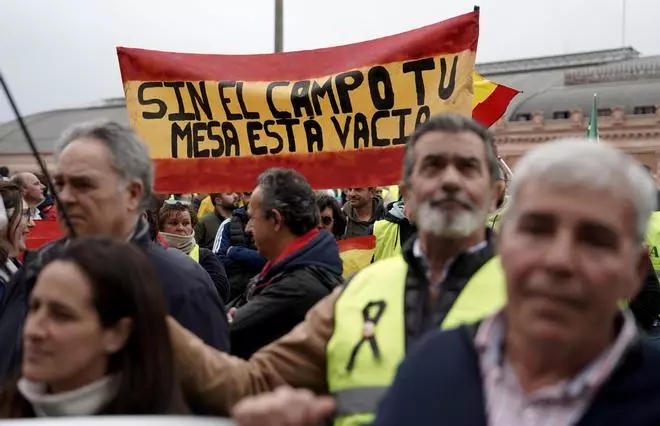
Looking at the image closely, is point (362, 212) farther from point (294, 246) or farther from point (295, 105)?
point (294, 246)

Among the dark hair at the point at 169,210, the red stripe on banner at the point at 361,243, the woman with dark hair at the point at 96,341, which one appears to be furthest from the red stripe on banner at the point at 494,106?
the woman with dark hair at the point at 96,341

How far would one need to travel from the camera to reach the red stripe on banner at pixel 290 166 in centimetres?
453

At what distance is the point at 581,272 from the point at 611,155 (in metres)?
0.22

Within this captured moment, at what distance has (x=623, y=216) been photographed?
4.51ft

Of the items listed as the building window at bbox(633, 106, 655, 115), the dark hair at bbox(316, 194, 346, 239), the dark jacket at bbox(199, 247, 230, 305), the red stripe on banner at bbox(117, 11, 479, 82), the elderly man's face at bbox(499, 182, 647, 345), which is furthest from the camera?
the building window at bbox(633, 106, 655, 115)

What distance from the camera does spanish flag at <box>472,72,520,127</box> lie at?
21.9 ft

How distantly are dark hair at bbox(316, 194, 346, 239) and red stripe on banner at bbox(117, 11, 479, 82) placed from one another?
4.90 feet

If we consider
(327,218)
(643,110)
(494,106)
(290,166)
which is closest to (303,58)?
(290,166)

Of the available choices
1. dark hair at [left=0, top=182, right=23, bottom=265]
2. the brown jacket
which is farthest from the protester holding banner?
the brown jacket

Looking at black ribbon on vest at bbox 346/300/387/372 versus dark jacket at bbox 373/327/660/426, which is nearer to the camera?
dark jacket at bbox 373/327/660/426

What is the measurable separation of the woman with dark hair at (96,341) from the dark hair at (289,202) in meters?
1.51

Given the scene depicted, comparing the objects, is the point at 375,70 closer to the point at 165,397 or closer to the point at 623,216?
the point at 165,397

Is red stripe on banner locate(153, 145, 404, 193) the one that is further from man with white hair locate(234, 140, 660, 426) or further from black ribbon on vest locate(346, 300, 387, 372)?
man with white hair locate(234, 140, 660, 426)

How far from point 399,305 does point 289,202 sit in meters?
1.44
